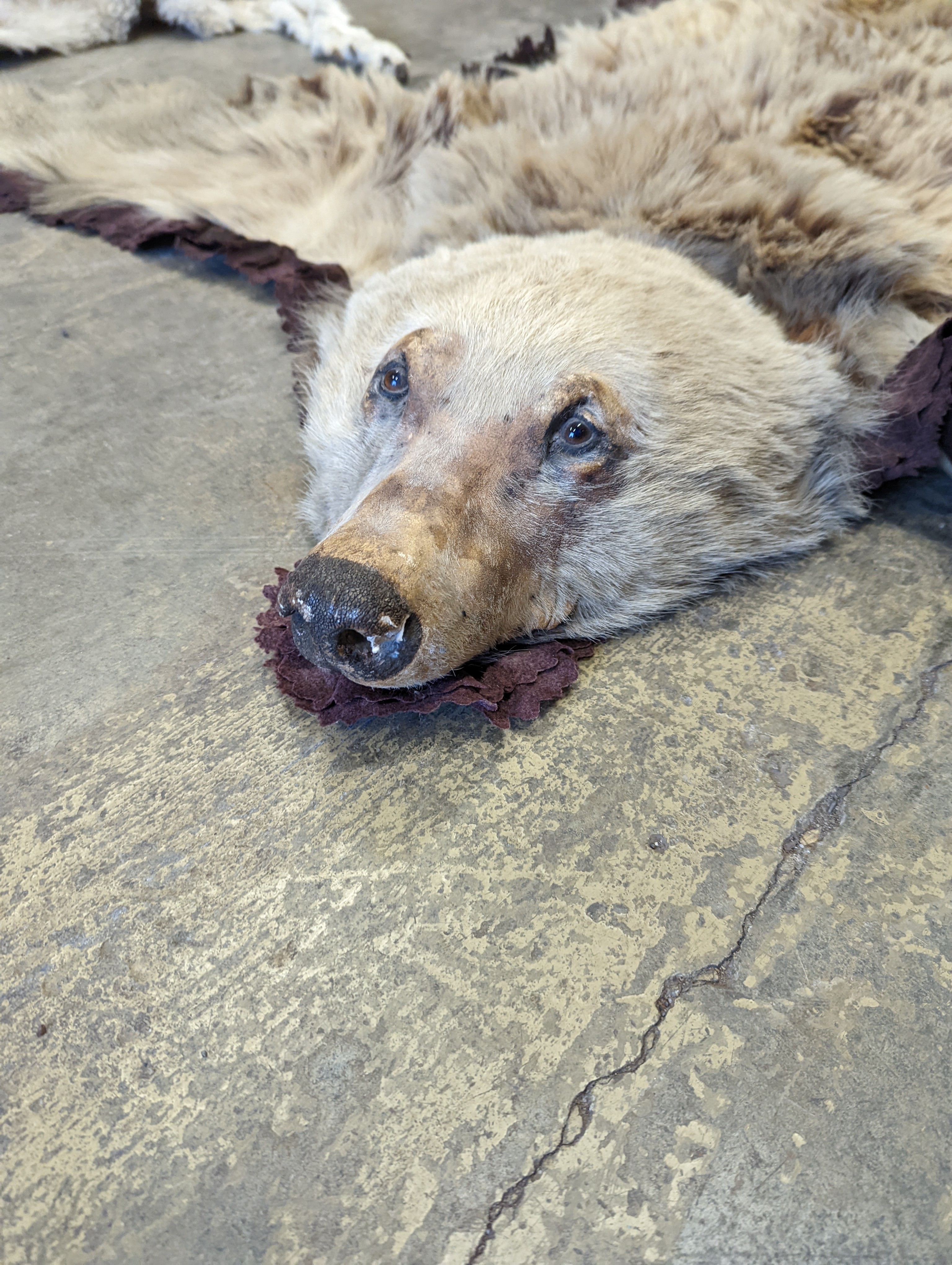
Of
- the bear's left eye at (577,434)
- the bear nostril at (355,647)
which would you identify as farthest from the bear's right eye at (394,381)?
the bear nostril at (355,647)

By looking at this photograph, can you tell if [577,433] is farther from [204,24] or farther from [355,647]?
[204,24]

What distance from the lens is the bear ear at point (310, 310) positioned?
2.55m

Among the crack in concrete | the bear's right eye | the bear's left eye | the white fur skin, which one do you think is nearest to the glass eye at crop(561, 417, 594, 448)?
the bear's left eye

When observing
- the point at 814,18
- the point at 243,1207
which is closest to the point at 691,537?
the point at 243,1207

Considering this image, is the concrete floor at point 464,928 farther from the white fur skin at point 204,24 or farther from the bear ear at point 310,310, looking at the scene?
the white fur skin at point 204,24

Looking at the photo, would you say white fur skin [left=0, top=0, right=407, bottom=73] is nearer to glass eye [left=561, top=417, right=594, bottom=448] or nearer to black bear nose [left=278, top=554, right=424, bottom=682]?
glass eye [left=561, top=417, right=594, bottom=448]

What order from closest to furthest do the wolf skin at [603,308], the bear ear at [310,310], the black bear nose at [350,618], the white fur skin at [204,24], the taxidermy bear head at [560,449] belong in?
the black bear nose at [350,618]
the taxidermy bear head at [560,449]
the wolf skin at [603,308]
the bear ear at [310,310]
the white fur skin at [204,24]

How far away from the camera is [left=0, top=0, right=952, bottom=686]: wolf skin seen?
6.14 feet

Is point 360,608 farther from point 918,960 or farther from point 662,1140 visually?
point 918,960

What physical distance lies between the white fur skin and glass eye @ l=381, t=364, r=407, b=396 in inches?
115

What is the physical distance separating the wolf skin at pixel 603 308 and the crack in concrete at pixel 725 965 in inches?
22.2

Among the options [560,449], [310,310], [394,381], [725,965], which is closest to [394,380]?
[394,381]

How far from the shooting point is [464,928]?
4.91 ft

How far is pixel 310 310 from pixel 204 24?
294 cm
